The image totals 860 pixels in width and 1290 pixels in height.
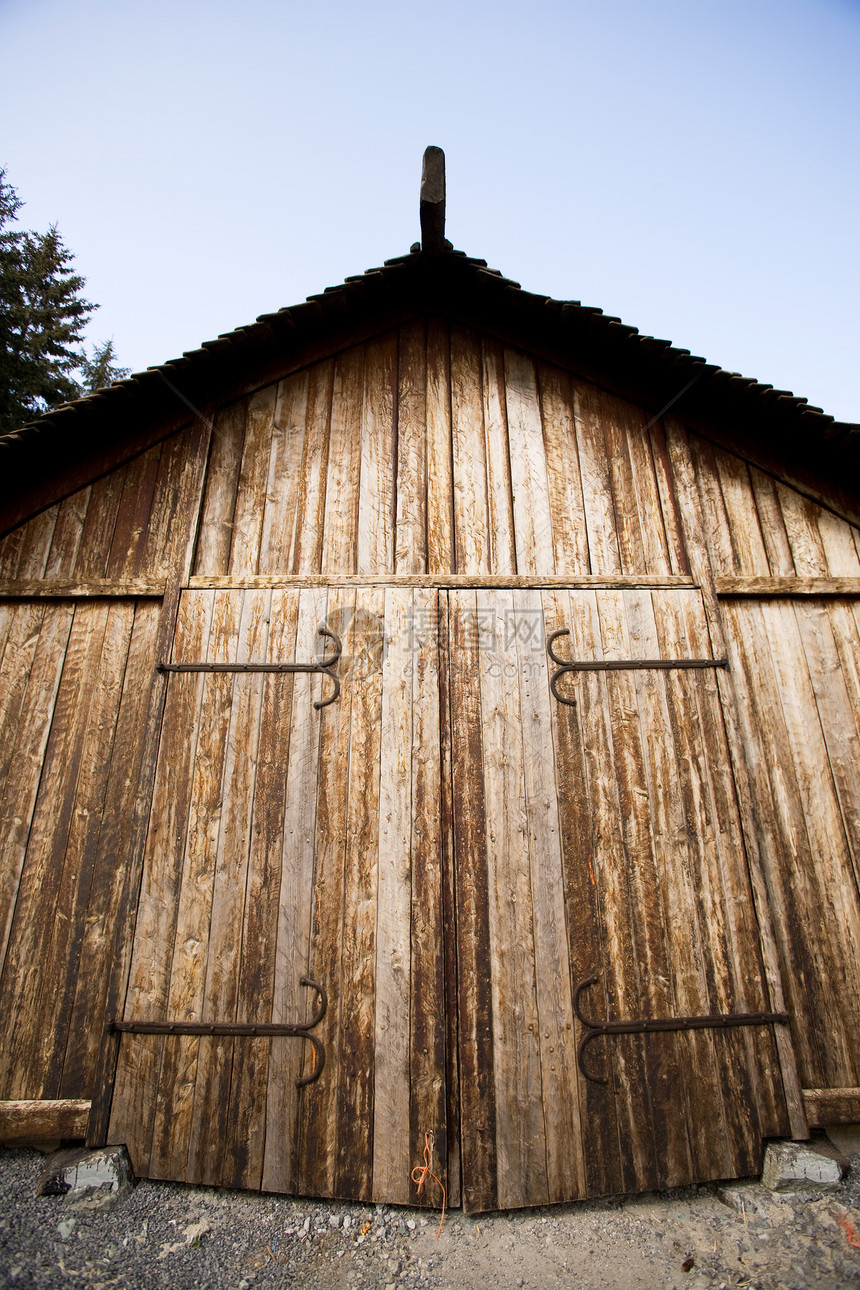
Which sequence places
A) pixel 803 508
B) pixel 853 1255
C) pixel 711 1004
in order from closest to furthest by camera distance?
1. pixel 853 1255
2. pixel 711 1004
3. pixel 803 508

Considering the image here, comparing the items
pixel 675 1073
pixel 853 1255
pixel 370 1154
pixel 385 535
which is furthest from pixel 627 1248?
pixel 385 535

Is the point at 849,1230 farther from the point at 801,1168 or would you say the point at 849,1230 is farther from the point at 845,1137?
the point at 845,1137

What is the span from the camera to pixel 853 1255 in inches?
97.5

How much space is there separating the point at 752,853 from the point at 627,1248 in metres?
1.88

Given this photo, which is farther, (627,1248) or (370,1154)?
(370,1154)

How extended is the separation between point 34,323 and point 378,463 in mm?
14269

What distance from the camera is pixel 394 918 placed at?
10.2ft

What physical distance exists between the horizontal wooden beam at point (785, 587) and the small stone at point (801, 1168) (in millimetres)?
2938

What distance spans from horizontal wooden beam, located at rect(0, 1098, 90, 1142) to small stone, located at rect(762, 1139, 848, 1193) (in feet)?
10.9

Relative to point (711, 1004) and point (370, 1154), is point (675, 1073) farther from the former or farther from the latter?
point (370, 1154)

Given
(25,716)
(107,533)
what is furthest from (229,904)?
(107,533)

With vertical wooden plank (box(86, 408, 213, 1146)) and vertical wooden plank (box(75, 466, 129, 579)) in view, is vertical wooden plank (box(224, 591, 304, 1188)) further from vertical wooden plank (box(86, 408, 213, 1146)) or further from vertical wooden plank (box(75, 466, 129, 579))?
vertical wooden plank (box(75, 466, 129, 579))

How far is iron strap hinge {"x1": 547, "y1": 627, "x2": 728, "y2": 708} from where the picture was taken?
3.56 meters

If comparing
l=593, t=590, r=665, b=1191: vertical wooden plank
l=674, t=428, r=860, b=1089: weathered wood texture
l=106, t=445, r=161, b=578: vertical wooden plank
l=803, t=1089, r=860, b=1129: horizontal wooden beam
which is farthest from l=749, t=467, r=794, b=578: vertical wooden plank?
l=106, t=445, r=161, b=578: vertical wooden plank
